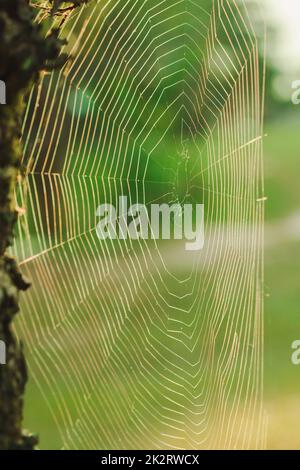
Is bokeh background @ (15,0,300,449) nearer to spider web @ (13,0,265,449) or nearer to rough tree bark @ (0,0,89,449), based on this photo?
spider web @ (13,0,265,449)

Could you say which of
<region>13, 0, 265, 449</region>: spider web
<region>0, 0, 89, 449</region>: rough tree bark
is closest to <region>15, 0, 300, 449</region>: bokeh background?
<region>13, 0, 265, 449</region>: spider web

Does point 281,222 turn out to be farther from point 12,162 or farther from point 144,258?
point 12,162

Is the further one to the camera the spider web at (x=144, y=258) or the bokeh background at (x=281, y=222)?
the bokeh background at (x=281, y=222)

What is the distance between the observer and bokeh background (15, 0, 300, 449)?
5.41 feet

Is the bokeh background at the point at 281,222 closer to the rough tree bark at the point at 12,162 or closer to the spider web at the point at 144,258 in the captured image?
the spider web at the point at 144,258

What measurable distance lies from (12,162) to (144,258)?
73cm

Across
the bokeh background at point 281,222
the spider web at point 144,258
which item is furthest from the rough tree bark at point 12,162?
the bokeh background at point 281,222

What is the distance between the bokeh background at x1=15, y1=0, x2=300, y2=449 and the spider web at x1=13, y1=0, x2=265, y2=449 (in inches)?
9.1

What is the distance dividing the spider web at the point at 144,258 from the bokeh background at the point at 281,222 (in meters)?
0.23

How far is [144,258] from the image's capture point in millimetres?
1178

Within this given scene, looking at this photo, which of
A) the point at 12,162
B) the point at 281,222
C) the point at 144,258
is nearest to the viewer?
the point at 12,162

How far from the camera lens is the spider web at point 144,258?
0.75 metres

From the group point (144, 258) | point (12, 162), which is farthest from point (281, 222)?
point (12, 162)

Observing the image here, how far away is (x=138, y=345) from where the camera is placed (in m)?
1.15
